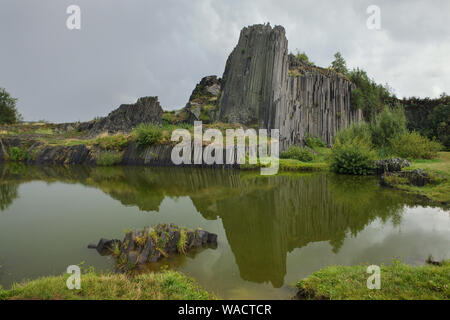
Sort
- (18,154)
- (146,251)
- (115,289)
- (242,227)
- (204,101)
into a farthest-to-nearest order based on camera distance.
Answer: (204,101), (18,154), (242,227), (146,251), (115,289)

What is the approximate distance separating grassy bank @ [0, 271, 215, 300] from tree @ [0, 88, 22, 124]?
5866 centimetres

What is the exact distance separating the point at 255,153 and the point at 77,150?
21007mm

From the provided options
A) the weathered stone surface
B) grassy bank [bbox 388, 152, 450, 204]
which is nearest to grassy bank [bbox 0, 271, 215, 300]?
the weathered stone surface

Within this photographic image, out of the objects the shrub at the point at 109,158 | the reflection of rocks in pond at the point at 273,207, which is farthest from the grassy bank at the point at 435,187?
the shrub at the point at 109,158

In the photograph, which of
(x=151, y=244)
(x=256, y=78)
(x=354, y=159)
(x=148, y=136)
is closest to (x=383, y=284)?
(x=151, y=244)

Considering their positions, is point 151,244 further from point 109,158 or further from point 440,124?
point 440,124

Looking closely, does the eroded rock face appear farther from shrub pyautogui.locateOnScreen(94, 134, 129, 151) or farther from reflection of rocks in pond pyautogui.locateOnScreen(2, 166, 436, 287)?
reflection of rocks in pond pyautogui.locateOnScreen(2, 166, 436, 287)

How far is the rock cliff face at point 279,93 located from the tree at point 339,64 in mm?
5754

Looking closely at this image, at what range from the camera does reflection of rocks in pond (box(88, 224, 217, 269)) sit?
5.51m

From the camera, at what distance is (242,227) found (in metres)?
7.58

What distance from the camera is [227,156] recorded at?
22.4 m

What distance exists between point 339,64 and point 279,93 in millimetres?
19735

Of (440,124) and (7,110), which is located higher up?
(7,110)

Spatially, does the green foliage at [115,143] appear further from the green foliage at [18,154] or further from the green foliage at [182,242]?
the green foliage at [182,242]
